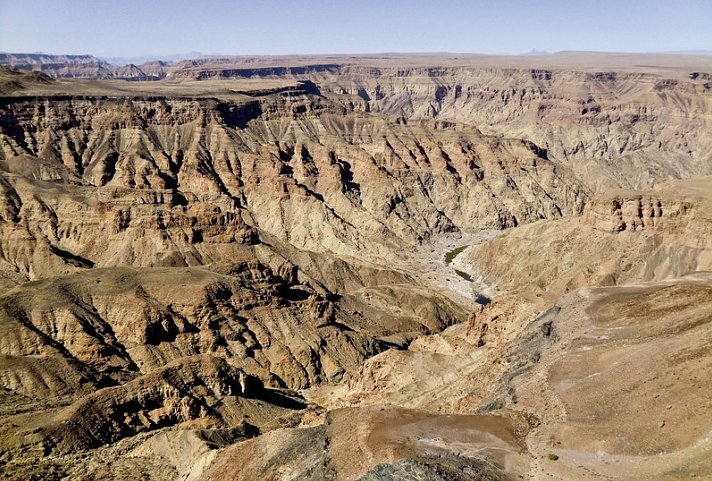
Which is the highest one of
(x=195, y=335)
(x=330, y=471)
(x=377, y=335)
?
(x=330, y=471)

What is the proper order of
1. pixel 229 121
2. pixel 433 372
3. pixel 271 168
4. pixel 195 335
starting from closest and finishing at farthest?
pixel 433 372 → pixel 195 335 → pixel 271 168 → pixel 229 121

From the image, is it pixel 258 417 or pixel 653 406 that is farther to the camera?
pixel 258 417

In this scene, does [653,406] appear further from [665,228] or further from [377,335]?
[665,228]

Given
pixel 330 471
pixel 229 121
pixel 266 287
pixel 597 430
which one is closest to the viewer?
pixel 330 471

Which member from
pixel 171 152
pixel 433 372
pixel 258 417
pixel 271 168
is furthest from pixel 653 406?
pixel 171 152

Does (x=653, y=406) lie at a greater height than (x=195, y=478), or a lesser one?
greater

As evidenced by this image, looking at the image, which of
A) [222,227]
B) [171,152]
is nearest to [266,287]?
[222,227]
